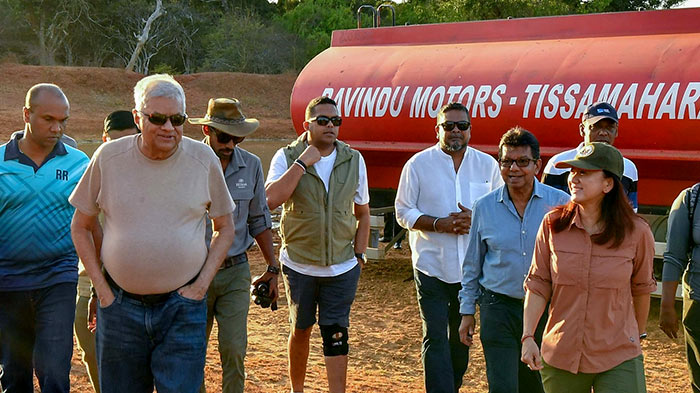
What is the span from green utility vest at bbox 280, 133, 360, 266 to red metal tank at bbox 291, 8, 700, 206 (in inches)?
131

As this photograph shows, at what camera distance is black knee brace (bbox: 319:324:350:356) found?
566 cm

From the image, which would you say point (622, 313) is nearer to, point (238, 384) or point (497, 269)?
point (497, 269)

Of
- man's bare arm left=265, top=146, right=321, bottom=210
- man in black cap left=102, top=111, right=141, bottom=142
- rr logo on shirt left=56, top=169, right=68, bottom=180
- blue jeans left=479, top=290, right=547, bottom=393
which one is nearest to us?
blue jeans left=479, top=290, right=547, bottom=393

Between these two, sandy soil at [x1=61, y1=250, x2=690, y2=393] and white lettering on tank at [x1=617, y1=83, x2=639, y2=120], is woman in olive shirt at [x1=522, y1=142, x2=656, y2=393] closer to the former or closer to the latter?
sandy soil at [x1=61, y1=250, x2=690, y2=393]

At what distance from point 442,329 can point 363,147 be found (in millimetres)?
4791

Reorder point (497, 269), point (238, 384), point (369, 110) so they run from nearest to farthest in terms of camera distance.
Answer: point (497, 269), point (238, 384), point (369, 110)

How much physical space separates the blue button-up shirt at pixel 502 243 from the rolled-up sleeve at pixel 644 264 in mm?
767

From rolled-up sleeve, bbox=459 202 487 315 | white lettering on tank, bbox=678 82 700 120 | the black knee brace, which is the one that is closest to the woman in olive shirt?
rolled-up sleeve, bbox=459 202 487 315

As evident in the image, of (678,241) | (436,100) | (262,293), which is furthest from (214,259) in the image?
(436,100)

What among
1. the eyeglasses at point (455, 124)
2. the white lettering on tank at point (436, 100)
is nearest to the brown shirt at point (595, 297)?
the eyeglasses at point (455, 124)

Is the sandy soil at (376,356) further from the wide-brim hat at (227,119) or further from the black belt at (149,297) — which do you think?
the black belt at (149,297)

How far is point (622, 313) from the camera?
12.7ft

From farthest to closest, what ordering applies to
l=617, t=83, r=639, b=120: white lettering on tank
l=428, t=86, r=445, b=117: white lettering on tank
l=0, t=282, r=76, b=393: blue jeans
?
l=428, t=86, r=445, b=117: white lettering on tank, l=617, t=83, r=639, b=120: white lettering on tank, l=0, t=282, r=76, b=393: blue jeans

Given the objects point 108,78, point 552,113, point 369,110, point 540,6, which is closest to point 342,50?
point 369,110
